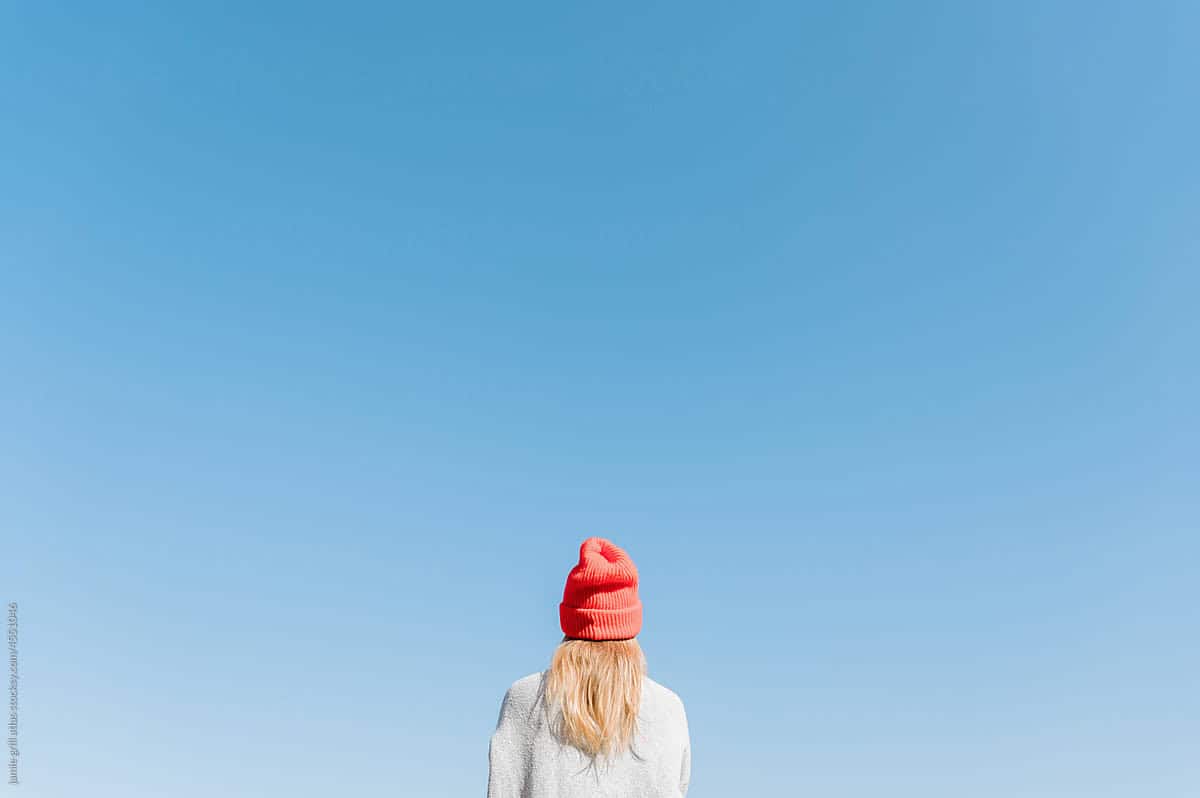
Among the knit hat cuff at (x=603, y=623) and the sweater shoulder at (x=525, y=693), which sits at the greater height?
the knit hat cuff at (x=603, y=623)

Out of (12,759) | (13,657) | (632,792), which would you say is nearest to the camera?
(632,792)

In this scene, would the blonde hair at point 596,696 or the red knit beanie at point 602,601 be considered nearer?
the blonde hair at point 596,696

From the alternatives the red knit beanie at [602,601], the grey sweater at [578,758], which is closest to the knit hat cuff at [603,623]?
the red knit beanie at [602,601]

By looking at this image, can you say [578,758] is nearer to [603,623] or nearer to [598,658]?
[598,658]

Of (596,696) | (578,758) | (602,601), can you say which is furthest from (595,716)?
(602,601)

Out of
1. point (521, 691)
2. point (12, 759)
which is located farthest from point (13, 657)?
point (521, 691)

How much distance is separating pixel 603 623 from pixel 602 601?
0.17 meters

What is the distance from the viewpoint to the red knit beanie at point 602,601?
9.39m

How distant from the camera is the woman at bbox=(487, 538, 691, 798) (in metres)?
9.15

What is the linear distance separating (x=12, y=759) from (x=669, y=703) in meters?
15.4

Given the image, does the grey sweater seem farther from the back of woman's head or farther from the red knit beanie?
the red knit beanie

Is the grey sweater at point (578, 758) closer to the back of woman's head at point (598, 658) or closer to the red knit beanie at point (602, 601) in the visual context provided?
the back of woman's head at point (598, 658)

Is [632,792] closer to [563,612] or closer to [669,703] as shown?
[669,703]

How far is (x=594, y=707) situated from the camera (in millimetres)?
9203
